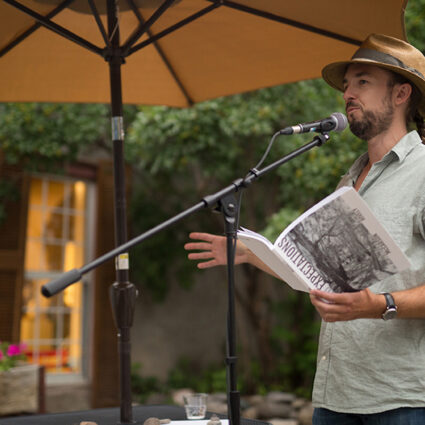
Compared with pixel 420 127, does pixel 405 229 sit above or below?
below

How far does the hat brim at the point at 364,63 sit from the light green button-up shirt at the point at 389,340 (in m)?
0.17

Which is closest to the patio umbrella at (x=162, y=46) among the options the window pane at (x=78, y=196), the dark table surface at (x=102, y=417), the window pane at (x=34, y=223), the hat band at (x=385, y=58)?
the dark table surface at (x=102, y=417)

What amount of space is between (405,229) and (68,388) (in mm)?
6099

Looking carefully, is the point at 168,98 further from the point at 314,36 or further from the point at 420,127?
the point at 420,127

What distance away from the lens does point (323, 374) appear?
5.78ft

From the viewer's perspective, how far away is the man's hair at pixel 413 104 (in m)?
1.88

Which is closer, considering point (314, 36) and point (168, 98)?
point (314, 36)

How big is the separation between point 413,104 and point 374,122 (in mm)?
172

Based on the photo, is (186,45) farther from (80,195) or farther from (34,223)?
(80,195)

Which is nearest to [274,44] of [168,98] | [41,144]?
[168,98]

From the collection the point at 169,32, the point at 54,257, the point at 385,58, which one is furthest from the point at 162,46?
the point at 54,257

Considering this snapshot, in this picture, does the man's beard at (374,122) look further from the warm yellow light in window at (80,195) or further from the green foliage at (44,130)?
the warm yellow light in window at (80,195)

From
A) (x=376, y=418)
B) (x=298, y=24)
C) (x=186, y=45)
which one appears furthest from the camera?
(x=186, y=45)

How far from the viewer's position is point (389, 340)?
1650mm
